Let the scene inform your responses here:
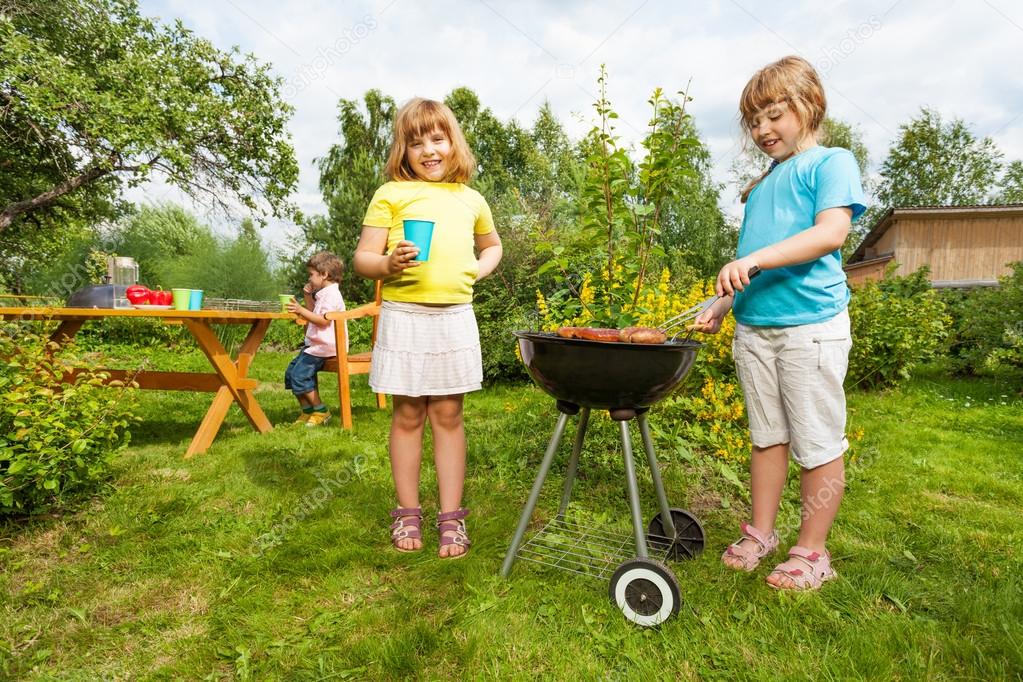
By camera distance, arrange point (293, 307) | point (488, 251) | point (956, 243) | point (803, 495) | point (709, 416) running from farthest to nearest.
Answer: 1. point (956, 243)
2. point (293, 307)
3. point (709, 416)
4. point (488, 251)
5. point (803, 495)

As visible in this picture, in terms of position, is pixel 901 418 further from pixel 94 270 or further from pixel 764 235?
pixel 94 270

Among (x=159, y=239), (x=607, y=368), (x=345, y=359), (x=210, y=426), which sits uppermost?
(x=159, y=239)

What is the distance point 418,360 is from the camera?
2.19 metres

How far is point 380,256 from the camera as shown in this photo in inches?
84.0

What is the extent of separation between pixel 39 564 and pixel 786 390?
2.81 m

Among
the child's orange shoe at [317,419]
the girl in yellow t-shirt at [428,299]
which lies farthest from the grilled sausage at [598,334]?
the child's orange shoe at [317,419]

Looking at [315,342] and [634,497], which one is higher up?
[315,342]

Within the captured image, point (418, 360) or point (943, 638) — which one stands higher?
point (418, 360)

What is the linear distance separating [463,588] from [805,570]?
1168mm

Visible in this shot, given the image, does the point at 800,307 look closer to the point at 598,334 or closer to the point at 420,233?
the point at 598,334

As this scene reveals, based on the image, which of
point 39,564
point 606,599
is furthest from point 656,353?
point 39,564

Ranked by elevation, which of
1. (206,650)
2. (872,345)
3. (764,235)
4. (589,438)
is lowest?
(206,650)

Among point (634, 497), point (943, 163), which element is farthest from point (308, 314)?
point (943, 163)

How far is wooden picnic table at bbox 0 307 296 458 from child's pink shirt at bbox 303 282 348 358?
709mm
